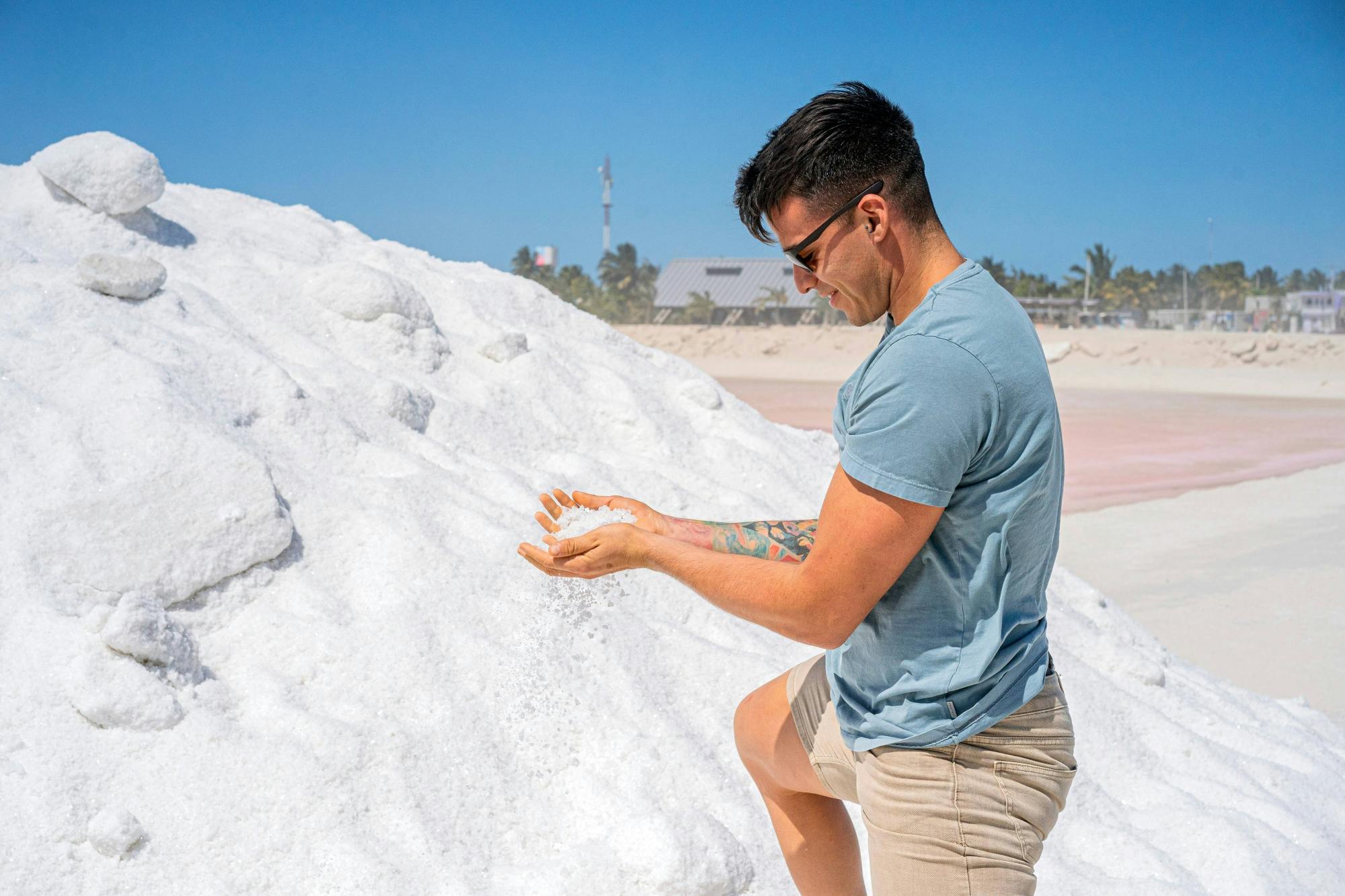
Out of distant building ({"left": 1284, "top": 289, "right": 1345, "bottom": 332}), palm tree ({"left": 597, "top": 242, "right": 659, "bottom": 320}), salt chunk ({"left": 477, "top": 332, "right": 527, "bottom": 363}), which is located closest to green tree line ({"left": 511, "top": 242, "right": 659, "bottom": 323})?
palm tree ({"left": 597, "top": 242, "right": 659, "bottom": 320})

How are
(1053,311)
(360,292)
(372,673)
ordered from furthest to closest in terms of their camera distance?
(1053,311)
(360,292)
(372,673)

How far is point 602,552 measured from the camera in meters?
1.49

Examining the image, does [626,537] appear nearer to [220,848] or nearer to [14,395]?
[220,848]

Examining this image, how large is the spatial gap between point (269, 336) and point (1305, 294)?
4183 cm

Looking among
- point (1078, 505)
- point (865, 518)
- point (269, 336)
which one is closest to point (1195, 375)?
point (1078, 505)

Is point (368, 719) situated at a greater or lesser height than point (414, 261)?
lesser

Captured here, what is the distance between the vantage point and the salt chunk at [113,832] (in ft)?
6.37

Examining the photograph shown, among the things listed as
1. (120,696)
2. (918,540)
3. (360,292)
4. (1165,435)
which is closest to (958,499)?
(918,540)

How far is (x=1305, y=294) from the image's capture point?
37.8 metres

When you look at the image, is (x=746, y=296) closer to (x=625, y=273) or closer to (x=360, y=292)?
(x=625, y=273)

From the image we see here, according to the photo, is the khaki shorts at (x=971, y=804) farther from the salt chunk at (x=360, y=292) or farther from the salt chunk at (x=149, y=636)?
the salt chunk at (x=360, y=292)

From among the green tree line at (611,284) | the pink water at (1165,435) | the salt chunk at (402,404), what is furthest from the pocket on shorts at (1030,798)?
the green tree line at (611,284)

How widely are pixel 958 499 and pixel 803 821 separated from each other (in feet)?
2.25

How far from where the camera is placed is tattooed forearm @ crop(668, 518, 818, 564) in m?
1.62
